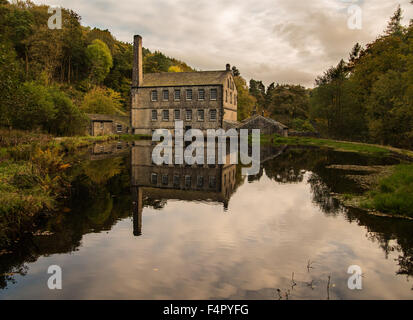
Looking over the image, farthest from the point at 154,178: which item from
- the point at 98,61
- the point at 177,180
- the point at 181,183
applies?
the point at 98,61

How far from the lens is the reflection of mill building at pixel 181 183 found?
11930 millimetres

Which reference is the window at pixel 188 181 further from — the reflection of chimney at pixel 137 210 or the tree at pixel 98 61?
the tree at pixel 98 61

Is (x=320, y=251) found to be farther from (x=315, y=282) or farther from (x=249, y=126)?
(x=249, y=126)

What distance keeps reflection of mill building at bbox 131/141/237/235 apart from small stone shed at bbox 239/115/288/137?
31438mm

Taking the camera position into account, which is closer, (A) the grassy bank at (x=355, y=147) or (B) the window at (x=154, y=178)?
(B) the window at (x=154, y=178)

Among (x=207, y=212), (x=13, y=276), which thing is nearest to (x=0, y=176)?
(x=13, y=276)

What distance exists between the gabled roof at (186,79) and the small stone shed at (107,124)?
7.05m

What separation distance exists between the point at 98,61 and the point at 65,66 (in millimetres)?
7102

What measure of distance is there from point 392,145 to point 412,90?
13.4 metres

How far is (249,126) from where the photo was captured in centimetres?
5031

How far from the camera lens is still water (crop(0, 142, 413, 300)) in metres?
5.36

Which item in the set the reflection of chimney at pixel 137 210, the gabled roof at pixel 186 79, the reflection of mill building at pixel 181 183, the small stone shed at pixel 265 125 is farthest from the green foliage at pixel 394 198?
the small stone shed at pixel 265 125

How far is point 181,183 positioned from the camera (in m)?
14.4

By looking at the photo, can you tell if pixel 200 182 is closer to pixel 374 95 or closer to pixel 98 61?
pixel 374 95
